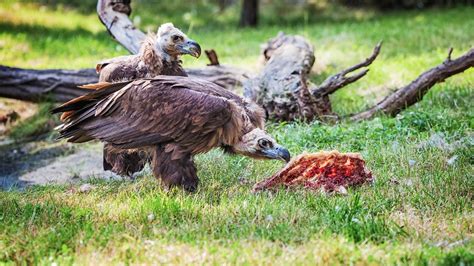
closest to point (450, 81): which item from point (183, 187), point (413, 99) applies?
point (413, 99)

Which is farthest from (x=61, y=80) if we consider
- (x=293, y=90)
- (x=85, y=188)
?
(x=85, y=188)

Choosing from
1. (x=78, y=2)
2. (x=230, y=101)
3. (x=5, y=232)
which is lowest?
(x=78, y=2)

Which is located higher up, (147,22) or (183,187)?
(183,187)

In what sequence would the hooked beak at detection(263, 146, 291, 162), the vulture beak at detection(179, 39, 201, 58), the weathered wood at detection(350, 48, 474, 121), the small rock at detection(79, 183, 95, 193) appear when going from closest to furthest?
the hooked beak at detection(263, 146, 291, 162), the small rock at detection(79, 183, 95, 193), the vulture beak at detection(179, 39, 201, 58), the weathered wood at detection(350, 48, 474, 121)

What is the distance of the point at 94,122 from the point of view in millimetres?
6090

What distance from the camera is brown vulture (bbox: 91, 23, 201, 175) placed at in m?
6.84

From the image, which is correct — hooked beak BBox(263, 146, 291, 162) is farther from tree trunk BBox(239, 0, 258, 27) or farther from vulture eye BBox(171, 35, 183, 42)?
tree trunk BBox(239, 0, 258, 27)

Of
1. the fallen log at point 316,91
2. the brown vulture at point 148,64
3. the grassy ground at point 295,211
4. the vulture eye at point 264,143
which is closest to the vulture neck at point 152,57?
the brown vulture at point 148,64

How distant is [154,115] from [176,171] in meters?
0.47

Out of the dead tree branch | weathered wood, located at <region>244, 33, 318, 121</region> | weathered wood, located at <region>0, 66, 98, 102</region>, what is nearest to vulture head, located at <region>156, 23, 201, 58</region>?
weathered wood, located at <region>244, 33, 318, 121</region>

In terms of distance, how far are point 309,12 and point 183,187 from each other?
14437mm

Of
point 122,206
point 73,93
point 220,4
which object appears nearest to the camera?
point 122,206

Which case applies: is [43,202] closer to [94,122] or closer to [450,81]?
[94,122]

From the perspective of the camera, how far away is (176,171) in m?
5.84
